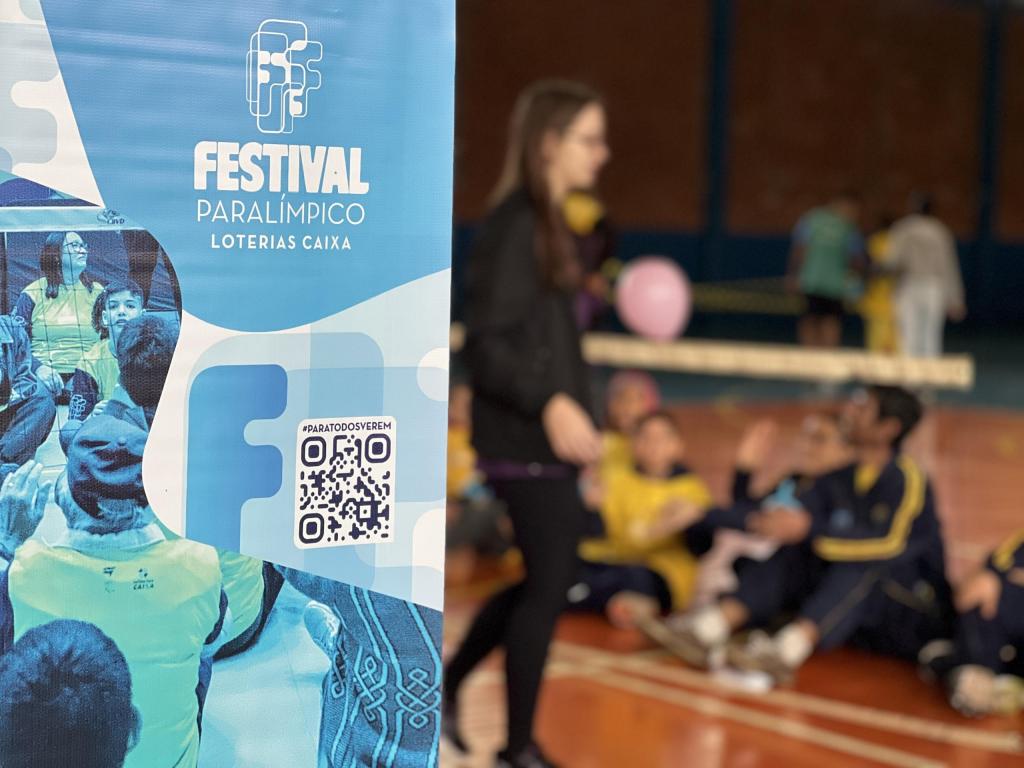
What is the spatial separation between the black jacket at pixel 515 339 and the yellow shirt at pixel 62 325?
67.4 inches

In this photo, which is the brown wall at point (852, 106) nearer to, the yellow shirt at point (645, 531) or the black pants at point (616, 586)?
the yellow shirt at point (645, 531)

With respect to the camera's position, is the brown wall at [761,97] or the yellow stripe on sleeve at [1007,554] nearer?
the yellow stripe on sleeve at [1007,554]

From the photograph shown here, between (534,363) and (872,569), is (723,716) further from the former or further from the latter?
(534,363)

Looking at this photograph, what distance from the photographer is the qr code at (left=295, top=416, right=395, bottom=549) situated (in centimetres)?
149

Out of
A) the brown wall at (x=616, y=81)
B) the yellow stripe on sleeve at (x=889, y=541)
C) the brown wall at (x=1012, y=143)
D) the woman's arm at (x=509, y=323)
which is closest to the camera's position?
the woman's arm at (x=509, y=323)

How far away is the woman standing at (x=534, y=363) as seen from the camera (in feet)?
10.1

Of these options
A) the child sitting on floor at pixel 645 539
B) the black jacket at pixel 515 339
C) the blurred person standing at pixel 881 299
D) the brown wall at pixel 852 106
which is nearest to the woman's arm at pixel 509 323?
the black jacket at pixel 515 339

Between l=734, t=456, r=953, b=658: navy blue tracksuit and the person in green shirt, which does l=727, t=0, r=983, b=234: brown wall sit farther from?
l=734, t=456, r=953, b=658: navy blue tracksuit

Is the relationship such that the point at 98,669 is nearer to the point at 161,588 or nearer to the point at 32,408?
the point at 161,588

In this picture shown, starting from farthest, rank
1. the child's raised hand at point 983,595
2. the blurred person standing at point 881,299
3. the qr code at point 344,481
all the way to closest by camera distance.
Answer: the blurred person standing at point 881,299 → the child's raised hand at point 983,595 → the qr code at point 344,481

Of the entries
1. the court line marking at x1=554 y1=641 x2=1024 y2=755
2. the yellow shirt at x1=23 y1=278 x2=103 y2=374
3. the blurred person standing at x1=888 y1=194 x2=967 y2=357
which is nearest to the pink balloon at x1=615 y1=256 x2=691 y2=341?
the court line marking at x1=554 y1=641 x2=1024 y2=755

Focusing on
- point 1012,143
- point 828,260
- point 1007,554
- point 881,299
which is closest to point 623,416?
point 1007,554

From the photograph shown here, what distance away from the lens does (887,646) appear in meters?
4.56

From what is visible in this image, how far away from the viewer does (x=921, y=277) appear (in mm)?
11453
